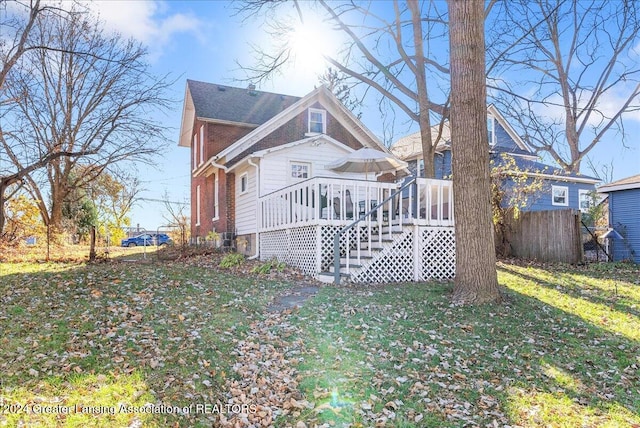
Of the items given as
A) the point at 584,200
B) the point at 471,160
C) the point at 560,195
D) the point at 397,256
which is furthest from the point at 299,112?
the point at 584,200

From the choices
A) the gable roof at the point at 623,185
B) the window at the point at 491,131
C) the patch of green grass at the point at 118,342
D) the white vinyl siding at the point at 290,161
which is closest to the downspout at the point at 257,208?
the white vinyl siding at the point at 290,161

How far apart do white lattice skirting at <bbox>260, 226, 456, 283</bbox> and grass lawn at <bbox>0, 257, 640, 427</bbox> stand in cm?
128

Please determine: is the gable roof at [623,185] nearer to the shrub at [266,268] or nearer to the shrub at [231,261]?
the shrub at [266,268]

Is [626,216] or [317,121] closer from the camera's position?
[317,121]

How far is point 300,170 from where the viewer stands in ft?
45.5

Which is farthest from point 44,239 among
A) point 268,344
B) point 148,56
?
point 268,344

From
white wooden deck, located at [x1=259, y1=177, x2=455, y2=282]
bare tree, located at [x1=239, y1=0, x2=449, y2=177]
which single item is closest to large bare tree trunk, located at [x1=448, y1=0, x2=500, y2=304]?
white wooden deck, located at [x1=259, y1=177, x2=455, y2=282]

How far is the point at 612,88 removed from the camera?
59.6 feet

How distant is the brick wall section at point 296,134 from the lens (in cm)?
1491

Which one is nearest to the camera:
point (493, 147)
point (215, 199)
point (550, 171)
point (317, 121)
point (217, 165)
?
point (217, 165)

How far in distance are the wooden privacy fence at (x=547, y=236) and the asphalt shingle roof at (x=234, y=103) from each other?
427 inches

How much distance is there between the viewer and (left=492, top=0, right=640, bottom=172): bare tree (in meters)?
16.0

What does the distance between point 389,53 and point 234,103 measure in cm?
778

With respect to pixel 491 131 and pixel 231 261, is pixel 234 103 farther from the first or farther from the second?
pixel 491 131
